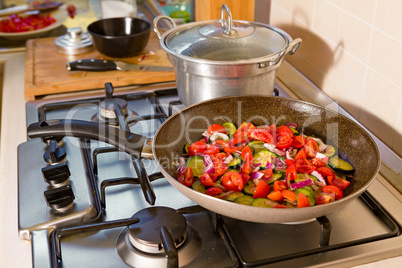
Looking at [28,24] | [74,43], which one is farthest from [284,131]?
[28,24]

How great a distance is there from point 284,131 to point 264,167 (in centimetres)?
12

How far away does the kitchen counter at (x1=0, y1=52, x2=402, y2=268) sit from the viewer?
0.71 metres

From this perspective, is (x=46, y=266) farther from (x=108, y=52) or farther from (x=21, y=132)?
(x=108, y=52)

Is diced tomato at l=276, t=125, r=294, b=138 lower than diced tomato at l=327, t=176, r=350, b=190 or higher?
higher

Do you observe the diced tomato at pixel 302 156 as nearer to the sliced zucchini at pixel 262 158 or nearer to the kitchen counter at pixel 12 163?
the sliced zucchini at pixel 262 158

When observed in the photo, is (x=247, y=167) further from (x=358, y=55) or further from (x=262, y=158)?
(x=358, y=55)

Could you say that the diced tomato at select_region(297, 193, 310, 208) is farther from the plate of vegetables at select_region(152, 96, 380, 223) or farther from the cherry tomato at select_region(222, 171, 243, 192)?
the cherry tomato at select_region(222, 171, 243, 192)

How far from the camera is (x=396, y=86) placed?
2.77 ft

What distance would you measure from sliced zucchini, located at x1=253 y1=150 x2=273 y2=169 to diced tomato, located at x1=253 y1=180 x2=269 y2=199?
0.21 ft

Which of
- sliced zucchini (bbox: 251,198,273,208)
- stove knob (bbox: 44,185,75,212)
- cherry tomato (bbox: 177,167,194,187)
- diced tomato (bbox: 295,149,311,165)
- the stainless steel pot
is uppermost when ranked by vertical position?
the stainless steel pot

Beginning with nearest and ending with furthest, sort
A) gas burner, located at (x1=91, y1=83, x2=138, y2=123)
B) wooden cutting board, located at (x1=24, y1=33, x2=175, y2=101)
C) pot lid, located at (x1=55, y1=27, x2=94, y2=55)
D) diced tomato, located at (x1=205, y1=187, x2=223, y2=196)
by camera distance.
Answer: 1. diced tomato, located at (x1=205, y1=187, x2=223, y2=196)
2. gas burner, located at (x1=91, y1=83, x2=138, y2=123)
3. wooden cutting board, located at (x1=24, y1=33, x2=175, y2=101)
4. pot lid, located at (x1=55, y1=27, x2=94, y2=55)

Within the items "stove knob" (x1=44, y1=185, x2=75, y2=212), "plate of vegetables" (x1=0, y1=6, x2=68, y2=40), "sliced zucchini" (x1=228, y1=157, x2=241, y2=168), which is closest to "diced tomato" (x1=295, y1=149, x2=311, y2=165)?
"sliced zucchini" (x1=228, y1=157, x2=241, y2=168)

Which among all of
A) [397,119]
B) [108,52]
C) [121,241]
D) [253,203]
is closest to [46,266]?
Answer: [121,241]

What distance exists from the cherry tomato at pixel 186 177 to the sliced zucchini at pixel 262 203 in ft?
0.40
